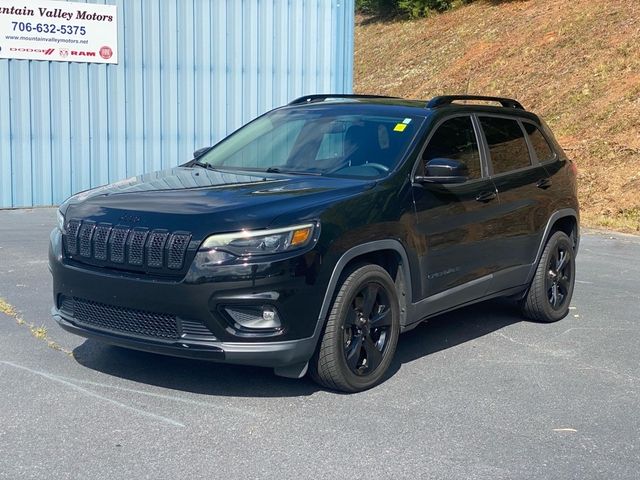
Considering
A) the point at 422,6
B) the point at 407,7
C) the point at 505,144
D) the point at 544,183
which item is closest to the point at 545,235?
the point at 544,183

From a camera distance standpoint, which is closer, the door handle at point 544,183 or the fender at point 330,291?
the fender at point 330,291

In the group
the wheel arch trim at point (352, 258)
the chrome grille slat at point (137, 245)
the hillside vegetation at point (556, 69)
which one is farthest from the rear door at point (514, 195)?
the hillside vegetation at point (556, 69)

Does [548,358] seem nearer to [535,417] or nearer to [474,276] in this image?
[474,276]

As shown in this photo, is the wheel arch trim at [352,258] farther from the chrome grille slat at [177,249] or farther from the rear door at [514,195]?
the rear door at [514,195]

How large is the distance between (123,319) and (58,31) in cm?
1009

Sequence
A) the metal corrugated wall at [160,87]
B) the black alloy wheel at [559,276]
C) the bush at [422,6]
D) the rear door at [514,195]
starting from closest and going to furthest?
the rear door at [514,195] < the black alloy wheel at [559,276] < the metal corrugated wall at [160,87] < the bush at [422,6]

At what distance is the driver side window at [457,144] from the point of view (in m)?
6.12

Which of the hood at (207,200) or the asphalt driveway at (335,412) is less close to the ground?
the hood at (207,200)

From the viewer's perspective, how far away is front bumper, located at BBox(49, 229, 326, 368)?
4.77m

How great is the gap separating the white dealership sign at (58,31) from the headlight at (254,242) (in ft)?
33.6

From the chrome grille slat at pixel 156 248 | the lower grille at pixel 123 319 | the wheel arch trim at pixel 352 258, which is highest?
the chrome grille slat at pixel 156 248

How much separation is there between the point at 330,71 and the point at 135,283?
11.9m

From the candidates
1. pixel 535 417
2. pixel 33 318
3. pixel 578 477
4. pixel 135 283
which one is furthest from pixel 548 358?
pixel 33 318

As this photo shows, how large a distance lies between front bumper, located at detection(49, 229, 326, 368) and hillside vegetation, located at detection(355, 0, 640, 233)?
31.8ft
